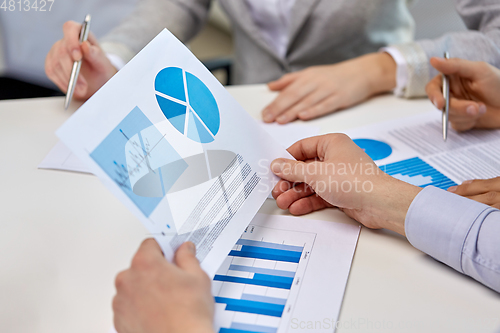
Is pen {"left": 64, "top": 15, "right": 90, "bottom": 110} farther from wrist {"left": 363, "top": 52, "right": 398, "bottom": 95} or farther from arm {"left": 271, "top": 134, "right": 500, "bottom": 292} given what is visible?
wrist {"left": 363, "top": 52, "right": 398, "bottom": 95}

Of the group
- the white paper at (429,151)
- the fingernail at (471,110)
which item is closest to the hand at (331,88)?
the white paper at (429,151)

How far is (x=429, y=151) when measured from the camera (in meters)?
0.67

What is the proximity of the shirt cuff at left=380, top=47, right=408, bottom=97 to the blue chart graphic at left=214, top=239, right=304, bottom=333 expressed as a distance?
1.77 ft

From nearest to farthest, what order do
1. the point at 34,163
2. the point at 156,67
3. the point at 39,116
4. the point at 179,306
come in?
the point at 179,306
the point at 156,67
the point at 34,163
the point at 39,116

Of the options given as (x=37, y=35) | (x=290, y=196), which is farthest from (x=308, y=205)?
(x=37, y=35)

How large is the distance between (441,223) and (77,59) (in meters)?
0.73

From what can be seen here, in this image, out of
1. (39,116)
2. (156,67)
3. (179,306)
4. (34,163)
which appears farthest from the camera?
(39,116)

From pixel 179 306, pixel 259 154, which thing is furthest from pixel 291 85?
pixel 179 306

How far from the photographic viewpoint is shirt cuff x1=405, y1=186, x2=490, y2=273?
1.46 feet

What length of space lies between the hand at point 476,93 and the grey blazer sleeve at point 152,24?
0.70 m

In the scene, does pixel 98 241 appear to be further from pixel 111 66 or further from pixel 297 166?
pixel 111 66

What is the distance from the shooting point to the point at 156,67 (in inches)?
18.9

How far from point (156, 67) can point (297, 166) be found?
0.23 meters

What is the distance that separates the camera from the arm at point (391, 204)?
0.44 metres
